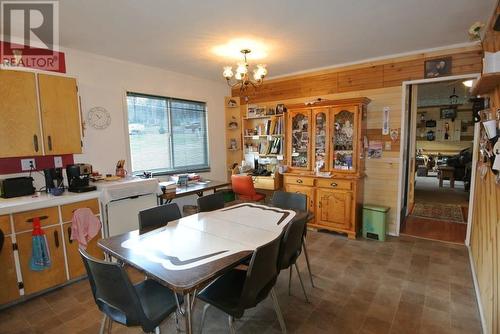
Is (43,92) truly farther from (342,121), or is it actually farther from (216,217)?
(342,121)

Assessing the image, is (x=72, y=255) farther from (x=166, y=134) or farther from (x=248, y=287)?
(x=166, y=134)

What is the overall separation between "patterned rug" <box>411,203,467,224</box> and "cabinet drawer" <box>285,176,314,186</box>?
228 cm

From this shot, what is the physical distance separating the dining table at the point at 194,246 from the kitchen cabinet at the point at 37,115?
1541 millimetres

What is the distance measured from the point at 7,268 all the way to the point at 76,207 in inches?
26.6

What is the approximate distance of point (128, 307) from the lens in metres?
1.36

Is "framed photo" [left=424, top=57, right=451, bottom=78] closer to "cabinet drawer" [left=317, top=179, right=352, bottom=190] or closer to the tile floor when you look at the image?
"cabinet drawer" [left=317, top=179, right=352, bottom=190]

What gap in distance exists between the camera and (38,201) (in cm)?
236

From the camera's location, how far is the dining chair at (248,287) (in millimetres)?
1499

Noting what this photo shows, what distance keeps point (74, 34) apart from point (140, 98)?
4.00 ft

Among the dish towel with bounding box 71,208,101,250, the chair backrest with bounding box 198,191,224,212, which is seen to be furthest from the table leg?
the dish towel with bounding box 71,208,101,250

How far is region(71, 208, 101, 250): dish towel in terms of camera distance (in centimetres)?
257

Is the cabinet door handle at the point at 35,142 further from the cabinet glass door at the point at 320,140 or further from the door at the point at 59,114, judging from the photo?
the cabinet glass door at the point at 320,140

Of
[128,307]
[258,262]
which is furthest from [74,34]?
[258,262]

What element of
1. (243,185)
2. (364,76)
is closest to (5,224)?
(243,185)
